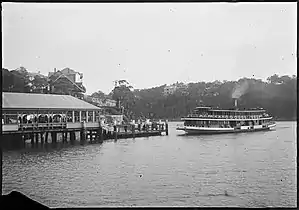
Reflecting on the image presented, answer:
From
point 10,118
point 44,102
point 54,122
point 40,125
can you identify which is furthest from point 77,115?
point 10,118

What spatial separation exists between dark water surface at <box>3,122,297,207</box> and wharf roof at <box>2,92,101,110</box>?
548 mm

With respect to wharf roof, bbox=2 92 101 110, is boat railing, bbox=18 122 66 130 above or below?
below

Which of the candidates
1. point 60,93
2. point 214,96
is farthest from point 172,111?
point 60,93

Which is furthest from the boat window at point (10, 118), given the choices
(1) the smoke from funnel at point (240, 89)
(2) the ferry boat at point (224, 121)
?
(1) the smoke from funnel at point (240, 89)

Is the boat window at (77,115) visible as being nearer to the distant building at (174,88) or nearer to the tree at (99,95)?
the tree at (99,95)

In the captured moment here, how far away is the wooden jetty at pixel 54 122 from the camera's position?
4.00m

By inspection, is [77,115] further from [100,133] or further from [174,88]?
[174,88]

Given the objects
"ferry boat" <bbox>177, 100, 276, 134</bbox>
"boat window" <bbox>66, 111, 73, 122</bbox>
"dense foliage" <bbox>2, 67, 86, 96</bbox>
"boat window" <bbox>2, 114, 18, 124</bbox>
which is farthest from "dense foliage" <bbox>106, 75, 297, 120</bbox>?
"boat window" <bbox>2, 114, 18, 124</bbox>

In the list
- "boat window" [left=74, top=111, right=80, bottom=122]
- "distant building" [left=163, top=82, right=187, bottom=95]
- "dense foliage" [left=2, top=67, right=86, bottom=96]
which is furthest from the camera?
"boat window" [left=74, top=111, right=80, bottom=122]

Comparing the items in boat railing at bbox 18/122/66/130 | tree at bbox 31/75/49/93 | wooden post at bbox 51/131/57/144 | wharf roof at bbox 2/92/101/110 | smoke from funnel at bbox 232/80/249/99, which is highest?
tree at bbox 31/75/49/93

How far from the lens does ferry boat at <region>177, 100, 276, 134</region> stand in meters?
4.14

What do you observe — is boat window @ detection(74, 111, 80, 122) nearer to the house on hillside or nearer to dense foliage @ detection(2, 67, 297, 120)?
dense foliage @ detection(2, 67, 297, 120)

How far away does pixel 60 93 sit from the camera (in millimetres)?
4125

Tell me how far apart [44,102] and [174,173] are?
1769mm
